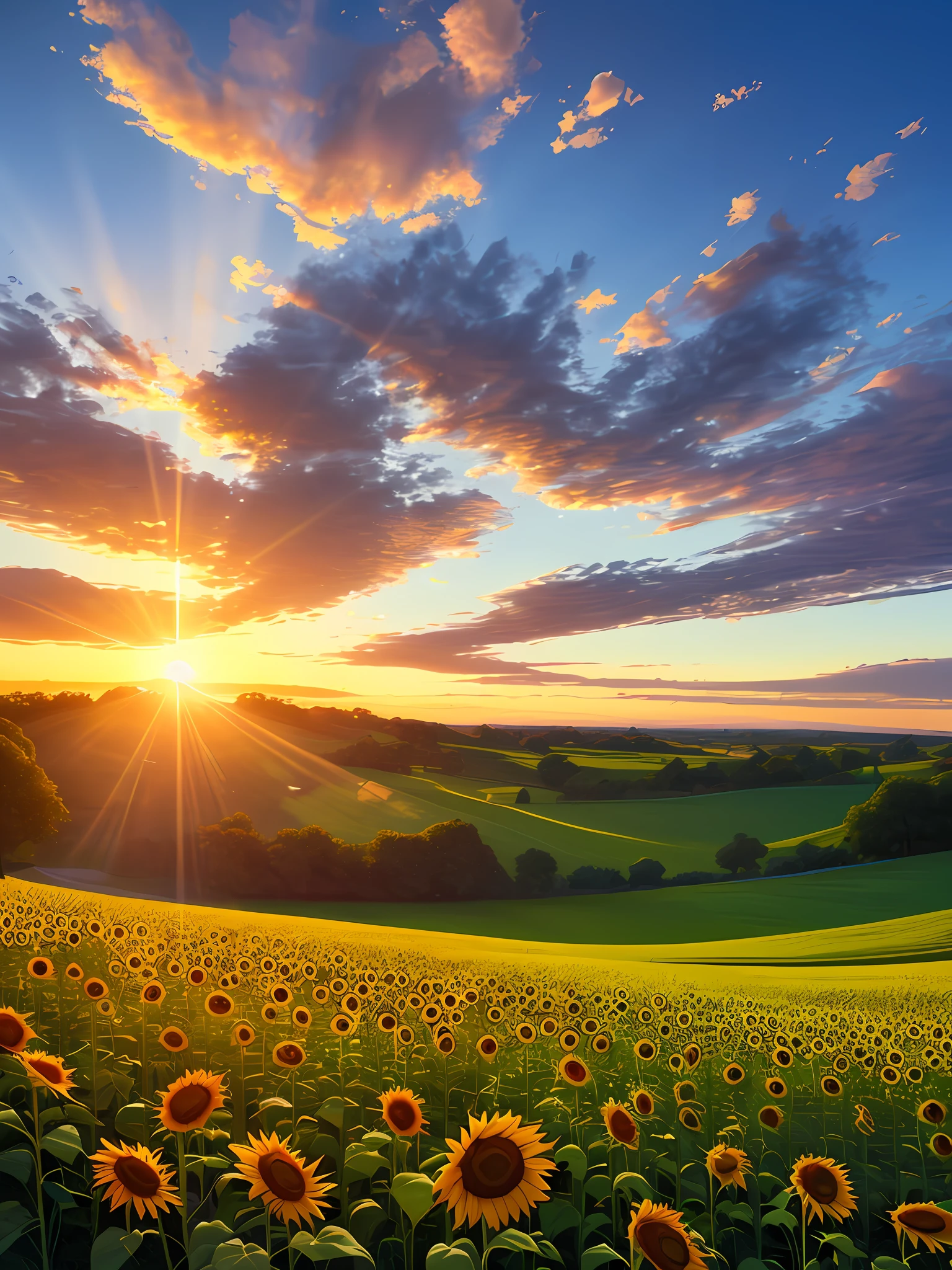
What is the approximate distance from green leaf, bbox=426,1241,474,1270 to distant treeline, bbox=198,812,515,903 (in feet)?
126

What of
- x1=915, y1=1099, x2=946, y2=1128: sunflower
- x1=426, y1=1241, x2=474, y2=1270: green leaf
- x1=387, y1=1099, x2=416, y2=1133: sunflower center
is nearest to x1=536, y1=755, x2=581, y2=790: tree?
x1=915, y1=1099, x2=946, y2=1128: sunflower

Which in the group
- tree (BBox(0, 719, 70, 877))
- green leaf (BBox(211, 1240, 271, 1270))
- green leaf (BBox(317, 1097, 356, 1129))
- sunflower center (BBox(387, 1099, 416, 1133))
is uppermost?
green leaf (BBox(211, 1240, 271, 1270))

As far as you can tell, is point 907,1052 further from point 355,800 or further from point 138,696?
point 138,696

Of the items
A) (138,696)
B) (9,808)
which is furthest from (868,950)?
(138,696)

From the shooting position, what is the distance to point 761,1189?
445 cm

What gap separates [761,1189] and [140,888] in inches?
1732

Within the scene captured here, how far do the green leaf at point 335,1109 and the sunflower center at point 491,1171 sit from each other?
1759 mm

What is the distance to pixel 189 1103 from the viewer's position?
3.08 m

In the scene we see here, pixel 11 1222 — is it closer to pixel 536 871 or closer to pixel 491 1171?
pixel 491 1171

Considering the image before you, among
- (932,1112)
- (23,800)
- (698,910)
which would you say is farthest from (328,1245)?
(698,910)

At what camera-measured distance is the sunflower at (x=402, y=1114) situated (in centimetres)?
335

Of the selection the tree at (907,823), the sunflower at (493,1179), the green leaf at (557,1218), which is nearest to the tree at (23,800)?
the green leaf at (557,1218)

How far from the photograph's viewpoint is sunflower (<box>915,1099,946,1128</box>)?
487cm

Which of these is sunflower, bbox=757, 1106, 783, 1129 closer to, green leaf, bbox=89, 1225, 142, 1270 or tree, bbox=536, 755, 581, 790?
green leaf, bbox=89, 1225, 142, 1270
